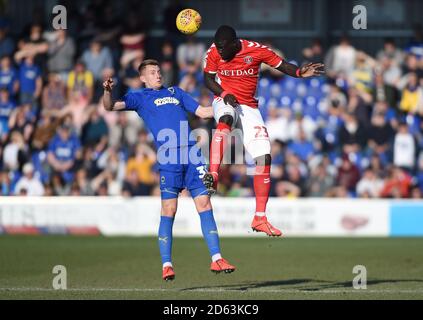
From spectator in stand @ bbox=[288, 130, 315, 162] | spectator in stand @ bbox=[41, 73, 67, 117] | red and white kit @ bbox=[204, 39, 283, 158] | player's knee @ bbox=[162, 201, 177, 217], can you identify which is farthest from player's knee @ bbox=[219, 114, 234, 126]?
spectator in stand @ bbox=[41, 73, 67, 117]

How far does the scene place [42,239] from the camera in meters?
20.6

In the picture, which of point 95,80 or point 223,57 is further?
point 95,80

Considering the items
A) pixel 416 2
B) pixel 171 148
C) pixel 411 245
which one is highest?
pixel 416 2

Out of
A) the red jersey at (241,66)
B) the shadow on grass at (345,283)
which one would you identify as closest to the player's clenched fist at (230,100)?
the red jersey at (241,66)

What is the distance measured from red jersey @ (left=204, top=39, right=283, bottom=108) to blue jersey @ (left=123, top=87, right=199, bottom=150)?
495 millimetres

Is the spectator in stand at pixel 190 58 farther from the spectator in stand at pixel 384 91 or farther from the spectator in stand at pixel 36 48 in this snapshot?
the spectator in stand at pixel 384 91

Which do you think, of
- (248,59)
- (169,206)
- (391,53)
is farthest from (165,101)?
(391,53)

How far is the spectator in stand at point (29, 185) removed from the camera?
75.1ft

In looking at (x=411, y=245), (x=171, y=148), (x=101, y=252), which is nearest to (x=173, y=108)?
(x=171, y=148)

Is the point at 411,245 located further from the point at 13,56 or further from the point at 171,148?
the point at 13,56

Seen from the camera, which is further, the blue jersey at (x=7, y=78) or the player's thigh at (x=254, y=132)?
the blue jersey at (x=7, y=78)

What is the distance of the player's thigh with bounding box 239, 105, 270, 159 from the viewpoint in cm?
1283
